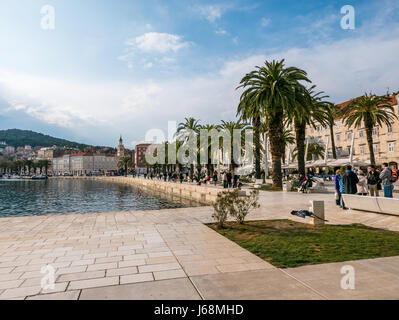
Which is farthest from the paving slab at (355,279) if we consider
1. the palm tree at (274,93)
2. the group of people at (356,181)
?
the palm tree at (274,93)

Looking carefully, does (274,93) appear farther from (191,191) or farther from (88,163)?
(88,163)

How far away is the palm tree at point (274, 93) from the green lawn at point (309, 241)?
15654 millimetres

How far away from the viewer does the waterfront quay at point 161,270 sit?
4035mm

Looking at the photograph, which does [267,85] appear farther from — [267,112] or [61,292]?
[61,292]

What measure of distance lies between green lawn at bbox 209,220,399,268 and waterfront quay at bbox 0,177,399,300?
1.12 feet

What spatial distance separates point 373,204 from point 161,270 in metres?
9.36

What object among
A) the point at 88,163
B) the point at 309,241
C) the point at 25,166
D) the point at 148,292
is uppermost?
the point at 88,163

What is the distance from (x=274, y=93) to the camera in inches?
906

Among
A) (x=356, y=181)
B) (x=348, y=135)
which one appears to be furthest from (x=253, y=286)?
(x=348, y=135)

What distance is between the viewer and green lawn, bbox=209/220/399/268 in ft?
18.5

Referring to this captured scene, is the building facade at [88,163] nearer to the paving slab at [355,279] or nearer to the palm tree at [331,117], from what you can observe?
the palm tree at [331,117]

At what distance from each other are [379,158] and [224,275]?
50.2 metres

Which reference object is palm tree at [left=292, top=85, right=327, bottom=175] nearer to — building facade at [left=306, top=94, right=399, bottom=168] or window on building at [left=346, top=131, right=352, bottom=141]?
building facade at [left=306, top=94, right=399, bottom=168]
